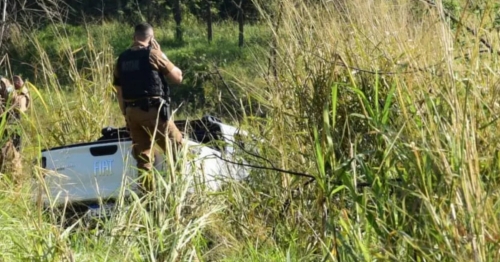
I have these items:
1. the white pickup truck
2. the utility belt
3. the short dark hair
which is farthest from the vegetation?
the short dark hair

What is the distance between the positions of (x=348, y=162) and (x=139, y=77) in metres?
4.58

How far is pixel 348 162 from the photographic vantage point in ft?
12.9

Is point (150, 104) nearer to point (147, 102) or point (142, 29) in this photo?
point (147, 102)

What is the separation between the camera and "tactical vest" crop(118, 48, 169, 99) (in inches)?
328

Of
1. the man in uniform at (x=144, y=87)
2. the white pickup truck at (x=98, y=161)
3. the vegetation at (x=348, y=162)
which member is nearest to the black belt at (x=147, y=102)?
the man in uniform at (x=144, y=87)

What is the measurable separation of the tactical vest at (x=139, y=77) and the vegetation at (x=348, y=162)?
1.43m

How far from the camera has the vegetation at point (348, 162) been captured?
11.7 feet

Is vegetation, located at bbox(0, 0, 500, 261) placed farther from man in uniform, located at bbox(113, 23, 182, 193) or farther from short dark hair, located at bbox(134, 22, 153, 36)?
short dark hair, located at bbox(134, 22, 153, 36)

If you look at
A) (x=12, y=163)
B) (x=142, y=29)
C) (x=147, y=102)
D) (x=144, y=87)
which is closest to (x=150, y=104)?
(x=147, y=102)

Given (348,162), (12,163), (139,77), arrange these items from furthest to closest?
(139,77)
(12,163)
(348,162)

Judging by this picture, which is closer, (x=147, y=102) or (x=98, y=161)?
(x=98, y=161)

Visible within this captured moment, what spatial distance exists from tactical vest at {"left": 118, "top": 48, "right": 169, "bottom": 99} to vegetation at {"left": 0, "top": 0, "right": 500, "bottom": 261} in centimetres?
143

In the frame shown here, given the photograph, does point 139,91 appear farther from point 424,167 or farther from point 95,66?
point 424,167

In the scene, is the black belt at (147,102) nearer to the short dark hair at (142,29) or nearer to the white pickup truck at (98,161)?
the white pickup truck at (98,161)
